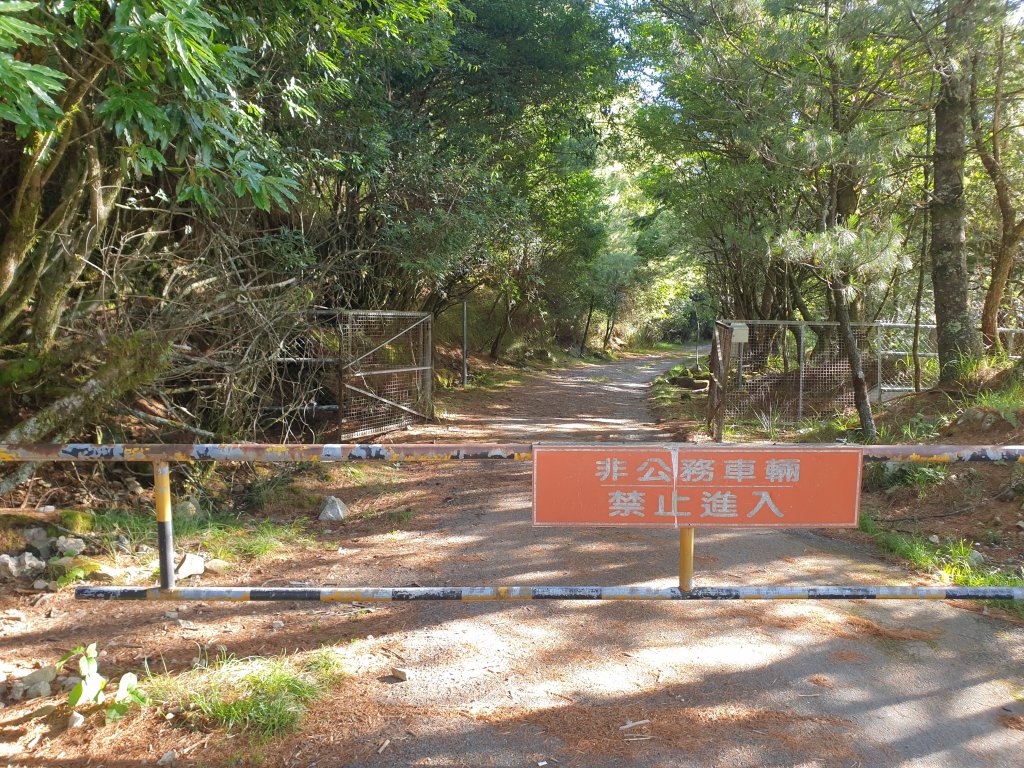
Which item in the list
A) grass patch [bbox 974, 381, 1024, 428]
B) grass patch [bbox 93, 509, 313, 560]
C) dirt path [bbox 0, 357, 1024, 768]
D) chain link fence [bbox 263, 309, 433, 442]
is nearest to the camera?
dirt path [bbox 0, 357, 1024, 768]

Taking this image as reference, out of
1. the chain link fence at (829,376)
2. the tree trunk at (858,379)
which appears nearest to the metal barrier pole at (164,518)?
the tree trunk at (858,379)

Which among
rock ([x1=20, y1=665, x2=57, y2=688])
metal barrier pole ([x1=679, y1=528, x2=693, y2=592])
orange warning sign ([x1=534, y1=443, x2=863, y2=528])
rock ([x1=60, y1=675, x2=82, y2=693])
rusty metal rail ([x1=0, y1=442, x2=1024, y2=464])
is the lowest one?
rock ([x1=60, y1=675, x2=82, y2=693])

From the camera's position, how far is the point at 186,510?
682 centimetres

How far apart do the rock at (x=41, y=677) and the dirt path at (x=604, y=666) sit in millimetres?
353

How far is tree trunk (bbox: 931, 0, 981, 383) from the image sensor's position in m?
9.46

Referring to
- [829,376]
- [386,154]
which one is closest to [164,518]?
[386,154]

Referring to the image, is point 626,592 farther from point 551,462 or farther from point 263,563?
point 263,563

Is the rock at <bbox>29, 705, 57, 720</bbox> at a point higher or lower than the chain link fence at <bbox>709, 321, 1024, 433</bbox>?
lower

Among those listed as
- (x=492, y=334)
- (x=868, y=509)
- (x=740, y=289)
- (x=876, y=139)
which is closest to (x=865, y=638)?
(x=868, y=509)

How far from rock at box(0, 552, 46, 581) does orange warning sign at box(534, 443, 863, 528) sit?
4040mm

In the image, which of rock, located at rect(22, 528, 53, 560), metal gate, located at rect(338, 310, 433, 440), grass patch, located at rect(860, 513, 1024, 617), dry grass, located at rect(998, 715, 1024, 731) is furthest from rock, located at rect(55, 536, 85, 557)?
grass patch, located at rect(860, 513, 1024, 617)

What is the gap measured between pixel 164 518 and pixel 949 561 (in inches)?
227

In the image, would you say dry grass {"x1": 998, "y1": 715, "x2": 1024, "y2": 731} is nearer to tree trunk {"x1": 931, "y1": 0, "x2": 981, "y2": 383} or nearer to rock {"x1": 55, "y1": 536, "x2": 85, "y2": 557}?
rock {"x1": 55, "y1": 536, "x2": 85, "y2": 557}

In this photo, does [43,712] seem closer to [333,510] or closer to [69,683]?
[69,683]
